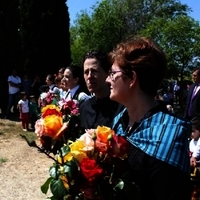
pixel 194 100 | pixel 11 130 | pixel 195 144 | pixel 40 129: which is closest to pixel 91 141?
pixel 40 129

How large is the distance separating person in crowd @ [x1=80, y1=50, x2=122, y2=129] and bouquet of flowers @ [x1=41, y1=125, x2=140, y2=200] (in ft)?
3.95

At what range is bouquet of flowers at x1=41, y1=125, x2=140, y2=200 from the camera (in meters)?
1.59

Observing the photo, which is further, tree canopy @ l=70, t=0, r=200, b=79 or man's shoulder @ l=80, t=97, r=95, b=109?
tree canopy @ l=70, t=0, r=200, b=79

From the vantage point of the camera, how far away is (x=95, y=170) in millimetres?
1563

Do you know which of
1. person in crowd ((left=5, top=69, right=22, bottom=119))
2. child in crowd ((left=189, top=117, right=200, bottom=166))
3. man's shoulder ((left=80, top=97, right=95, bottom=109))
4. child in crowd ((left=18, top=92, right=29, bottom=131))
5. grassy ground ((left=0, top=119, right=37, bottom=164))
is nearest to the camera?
man's shoulder ((left=80, top=97, right=95, bottom=109))

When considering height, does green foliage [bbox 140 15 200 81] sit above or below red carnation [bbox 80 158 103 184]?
above

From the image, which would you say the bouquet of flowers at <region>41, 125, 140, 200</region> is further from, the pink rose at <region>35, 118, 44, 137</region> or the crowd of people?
the pink rose at <region>35, 118, 44, 137</region>

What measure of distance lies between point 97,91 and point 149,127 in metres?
1.35

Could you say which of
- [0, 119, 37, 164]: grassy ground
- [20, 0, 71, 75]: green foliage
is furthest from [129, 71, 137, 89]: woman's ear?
[20, 0, 71, 75]: green foliage

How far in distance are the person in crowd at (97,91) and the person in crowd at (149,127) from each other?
0.93m

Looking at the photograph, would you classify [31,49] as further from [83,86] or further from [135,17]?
[135,17]

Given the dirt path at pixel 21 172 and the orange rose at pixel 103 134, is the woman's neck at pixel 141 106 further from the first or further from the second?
the dirt path at pixel 21 172

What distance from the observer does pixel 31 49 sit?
17656 mm

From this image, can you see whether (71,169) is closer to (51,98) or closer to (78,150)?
(78,150)
